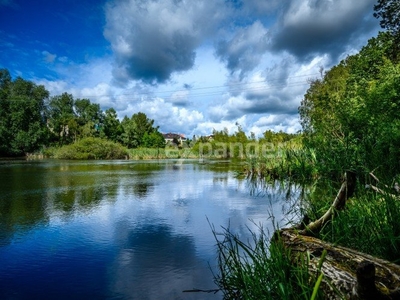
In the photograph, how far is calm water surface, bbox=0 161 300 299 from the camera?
2.89 m

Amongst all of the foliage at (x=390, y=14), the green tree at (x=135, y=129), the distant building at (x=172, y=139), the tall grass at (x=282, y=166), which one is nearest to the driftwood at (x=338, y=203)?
the tall grass at (x=282, y=166)

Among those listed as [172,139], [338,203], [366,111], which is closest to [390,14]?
[366,111]

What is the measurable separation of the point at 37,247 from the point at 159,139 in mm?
53428

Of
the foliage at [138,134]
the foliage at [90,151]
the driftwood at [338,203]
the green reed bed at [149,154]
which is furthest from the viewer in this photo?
the foliage at [138,134]

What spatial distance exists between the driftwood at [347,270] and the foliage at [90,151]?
38175 millimetres

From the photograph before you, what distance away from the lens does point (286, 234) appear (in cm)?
258

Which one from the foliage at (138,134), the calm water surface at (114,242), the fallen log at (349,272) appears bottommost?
the calm water surface at (114,242)

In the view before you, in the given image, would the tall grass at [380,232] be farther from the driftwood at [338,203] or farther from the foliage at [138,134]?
the foliage at [138,134]

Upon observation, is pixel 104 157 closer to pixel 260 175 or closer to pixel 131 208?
pixel 260 175

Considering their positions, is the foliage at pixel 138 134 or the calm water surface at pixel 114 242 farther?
the foliage at pixel 138 134

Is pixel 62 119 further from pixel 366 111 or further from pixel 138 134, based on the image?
pixel 366 111

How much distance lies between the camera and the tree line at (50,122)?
38.8 meters

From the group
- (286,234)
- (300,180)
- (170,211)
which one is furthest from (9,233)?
(300,180)

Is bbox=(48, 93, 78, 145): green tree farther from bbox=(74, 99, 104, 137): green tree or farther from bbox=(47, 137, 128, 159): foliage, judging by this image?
bbox=(47, 137, 128, 159): foliage
